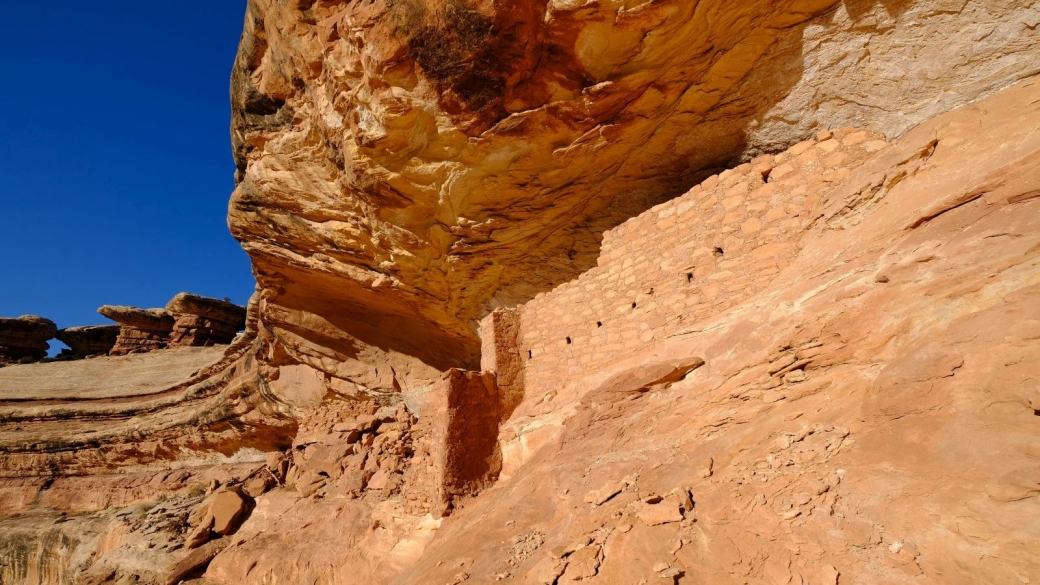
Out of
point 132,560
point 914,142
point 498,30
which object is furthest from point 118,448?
point 914,142

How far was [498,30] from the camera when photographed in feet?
15.3

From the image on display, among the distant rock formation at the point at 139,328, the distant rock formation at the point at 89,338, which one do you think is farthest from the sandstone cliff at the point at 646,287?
the distant rock formation at the point at 89,338

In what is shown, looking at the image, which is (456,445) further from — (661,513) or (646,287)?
(661,513)

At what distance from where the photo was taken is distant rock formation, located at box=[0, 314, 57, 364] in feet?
73.9

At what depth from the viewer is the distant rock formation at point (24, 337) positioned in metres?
22.5

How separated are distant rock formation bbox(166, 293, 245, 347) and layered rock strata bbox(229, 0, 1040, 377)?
1574 centimetres

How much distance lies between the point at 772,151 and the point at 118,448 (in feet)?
48.0

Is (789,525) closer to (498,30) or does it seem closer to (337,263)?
(498,30)

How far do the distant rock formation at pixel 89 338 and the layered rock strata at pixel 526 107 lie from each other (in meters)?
21.2

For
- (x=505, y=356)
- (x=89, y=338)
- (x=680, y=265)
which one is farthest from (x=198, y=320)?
(x=680, y=265)

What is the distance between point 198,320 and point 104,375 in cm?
464

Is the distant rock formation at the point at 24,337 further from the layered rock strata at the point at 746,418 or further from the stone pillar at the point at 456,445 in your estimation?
the stone pillar at the point at 456,445

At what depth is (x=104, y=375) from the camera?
17.3m

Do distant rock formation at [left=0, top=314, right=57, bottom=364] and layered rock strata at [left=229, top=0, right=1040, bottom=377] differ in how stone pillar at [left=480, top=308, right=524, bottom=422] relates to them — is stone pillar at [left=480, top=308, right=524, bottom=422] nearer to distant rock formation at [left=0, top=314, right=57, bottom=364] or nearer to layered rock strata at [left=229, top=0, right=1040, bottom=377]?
layered rock strata at [left=229, top=0, right=1040, bottom=377]
